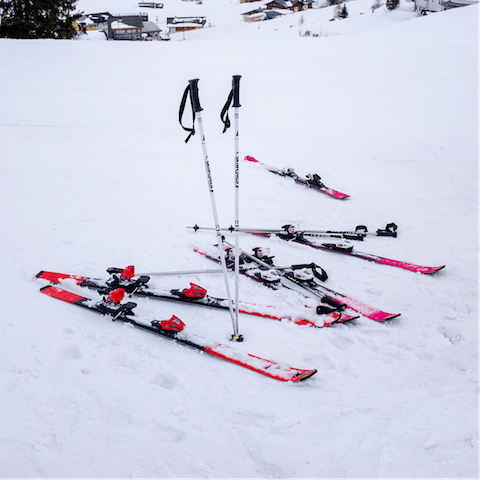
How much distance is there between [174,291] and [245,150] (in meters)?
7.03

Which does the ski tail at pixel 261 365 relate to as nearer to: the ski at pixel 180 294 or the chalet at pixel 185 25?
the ski at pixel 180 294

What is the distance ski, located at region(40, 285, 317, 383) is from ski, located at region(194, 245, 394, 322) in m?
1.15

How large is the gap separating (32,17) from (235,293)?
1046 inches

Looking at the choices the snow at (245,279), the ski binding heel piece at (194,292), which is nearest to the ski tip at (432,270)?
the snow at (245,279)

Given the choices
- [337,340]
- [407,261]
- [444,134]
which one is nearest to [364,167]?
[444,134]

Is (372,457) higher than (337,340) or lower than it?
lower

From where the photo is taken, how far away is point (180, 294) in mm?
4496

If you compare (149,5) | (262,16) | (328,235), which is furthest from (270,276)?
(149,5)

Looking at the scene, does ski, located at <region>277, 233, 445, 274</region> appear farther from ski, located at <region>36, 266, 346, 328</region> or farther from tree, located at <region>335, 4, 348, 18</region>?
tree, located at <region>335, 4, 348, 18</region>

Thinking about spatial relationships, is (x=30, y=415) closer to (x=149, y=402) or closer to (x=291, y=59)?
(x=149, y=402)

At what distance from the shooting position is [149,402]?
3186 mm

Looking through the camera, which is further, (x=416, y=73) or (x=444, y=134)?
(x=416, y=73)

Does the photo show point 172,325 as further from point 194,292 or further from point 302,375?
point 302,375

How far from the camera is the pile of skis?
3539 mm
